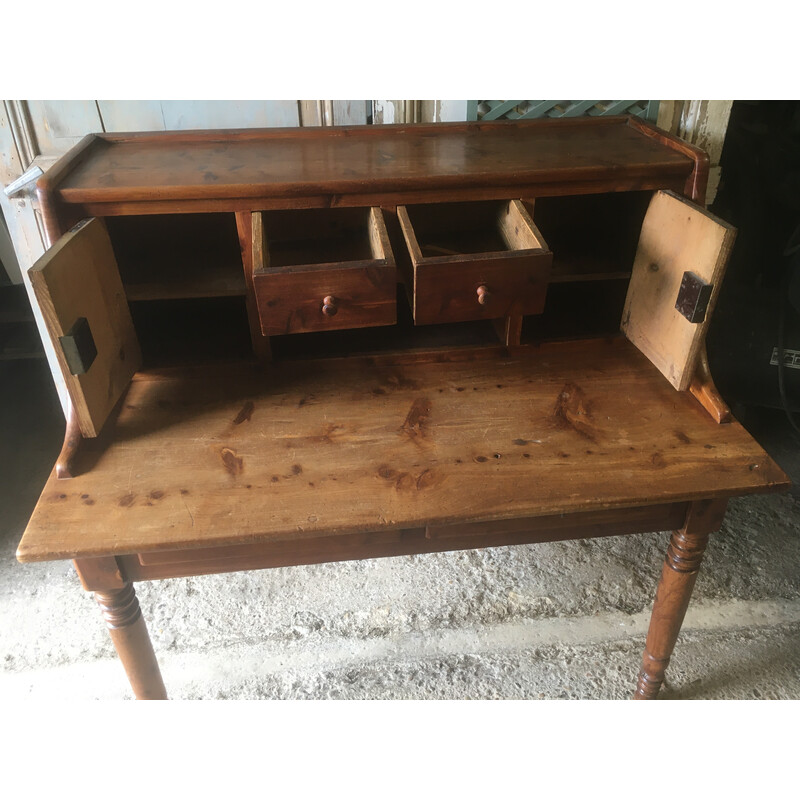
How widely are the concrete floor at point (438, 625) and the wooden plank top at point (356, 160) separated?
120 centimetres

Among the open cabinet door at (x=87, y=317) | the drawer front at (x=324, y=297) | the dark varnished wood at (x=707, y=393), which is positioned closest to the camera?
the open cabinet door at (x=87, y=317)

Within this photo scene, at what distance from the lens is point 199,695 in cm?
166

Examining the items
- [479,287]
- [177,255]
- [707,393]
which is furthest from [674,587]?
[177,255]

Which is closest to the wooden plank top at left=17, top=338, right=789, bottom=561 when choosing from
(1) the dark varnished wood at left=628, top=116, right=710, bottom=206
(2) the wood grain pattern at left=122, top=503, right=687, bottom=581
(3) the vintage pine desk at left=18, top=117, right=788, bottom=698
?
(3) the vintage pine desk at left=18, top=117, right=788, bottom=698

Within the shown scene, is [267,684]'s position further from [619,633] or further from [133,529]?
[619,633]

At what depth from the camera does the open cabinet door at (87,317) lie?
1.05 meters

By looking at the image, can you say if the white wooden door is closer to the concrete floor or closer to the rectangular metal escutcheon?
the rectangular metal escutcheon

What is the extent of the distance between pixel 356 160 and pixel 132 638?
1064mm

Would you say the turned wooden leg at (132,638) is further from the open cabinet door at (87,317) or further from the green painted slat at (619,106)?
the green painted slat at (619,106)

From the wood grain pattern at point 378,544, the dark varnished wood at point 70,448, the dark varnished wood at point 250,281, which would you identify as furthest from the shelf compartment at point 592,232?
the dark varnished wood at point 70,448

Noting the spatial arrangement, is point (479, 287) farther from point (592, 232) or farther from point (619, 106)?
point (619, 106)

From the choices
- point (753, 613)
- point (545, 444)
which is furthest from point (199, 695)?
point (753, 613)

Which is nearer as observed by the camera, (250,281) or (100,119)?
(250,281)

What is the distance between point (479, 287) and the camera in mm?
1204
